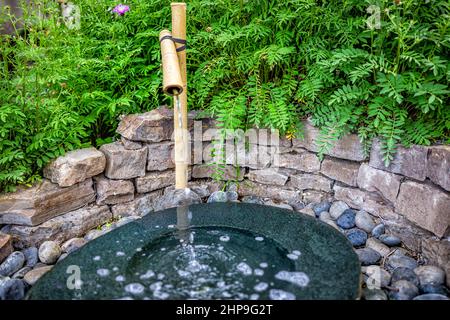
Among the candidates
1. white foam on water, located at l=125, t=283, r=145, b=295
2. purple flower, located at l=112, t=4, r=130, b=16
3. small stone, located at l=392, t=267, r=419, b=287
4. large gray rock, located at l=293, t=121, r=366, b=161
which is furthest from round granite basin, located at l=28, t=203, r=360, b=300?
purple flower, located at l=112, t=4, r=130, b=16

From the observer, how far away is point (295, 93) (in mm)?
2828

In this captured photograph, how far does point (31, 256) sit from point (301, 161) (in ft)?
6.12

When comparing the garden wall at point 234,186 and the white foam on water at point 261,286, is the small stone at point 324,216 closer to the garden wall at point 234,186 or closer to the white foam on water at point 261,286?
the garden wall at point 234,186

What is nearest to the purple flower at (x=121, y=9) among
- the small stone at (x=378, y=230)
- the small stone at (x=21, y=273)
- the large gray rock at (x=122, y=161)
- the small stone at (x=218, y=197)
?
the large gray rock at (x=122, y=161)

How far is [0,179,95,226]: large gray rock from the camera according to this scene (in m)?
2.44

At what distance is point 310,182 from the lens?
2.90 metres

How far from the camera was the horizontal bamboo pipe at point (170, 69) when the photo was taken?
2082 mm

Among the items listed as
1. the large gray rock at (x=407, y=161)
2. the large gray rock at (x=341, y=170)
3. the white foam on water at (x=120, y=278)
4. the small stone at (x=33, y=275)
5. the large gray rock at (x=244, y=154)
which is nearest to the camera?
the white foam on water at (x=120, y=278)

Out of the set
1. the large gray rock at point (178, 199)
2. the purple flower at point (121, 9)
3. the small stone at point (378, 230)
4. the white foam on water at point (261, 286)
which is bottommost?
the white foam on water at point (261, 286)

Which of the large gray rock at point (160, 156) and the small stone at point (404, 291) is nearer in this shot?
the small stone at point (404, 291)

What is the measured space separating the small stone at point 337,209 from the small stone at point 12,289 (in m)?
1.93

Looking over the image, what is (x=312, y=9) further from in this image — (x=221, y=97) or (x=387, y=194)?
(x=387, y=194)

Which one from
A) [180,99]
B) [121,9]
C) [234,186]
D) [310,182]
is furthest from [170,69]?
[310,182]

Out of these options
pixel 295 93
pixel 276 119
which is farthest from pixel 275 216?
pixel 295 93
